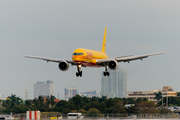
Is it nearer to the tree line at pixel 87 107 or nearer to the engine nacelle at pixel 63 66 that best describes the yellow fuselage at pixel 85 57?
the engine nacelle at pixel 63 66

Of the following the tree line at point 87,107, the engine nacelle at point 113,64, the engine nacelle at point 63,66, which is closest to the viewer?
the engine nacelle at point 113,64

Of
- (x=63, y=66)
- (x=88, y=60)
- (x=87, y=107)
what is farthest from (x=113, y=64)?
(x=87, y=107)

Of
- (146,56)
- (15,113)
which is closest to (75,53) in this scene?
(146,56)

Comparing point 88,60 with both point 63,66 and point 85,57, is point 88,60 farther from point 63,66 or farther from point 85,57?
point 63,66

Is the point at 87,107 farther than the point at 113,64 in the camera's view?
Yes

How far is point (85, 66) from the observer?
8869 centimetres

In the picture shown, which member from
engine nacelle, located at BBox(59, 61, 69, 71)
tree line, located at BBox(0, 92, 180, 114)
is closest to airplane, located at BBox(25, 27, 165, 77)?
engine nacelle, located at BBox(59, 61, 69, 71)

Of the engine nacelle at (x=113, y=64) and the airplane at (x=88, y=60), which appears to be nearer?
the airplane at (x=88, y=60)

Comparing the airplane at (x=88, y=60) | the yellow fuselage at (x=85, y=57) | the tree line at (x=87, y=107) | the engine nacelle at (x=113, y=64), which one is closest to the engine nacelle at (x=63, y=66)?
the airplane at (x=88, y=60)

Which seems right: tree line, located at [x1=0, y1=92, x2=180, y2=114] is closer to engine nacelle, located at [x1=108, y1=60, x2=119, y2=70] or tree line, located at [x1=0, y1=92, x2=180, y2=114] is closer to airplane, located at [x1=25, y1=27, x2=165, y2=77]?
airplane, located at [x1=25, y1=27, x2=165, y2=77]

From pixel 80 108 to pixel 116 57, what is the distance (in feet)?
254

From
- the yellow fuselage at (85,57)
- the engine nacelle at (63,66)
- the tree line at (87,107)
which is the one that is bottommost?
the tree line at (87,107)

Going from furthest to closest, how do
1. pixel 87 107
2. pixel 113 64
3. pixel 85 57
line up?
A: pixel 87 107 → pixel 113 64 → pixel 85 57

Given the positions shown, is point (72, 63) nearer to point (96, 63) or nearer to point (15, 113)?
point (96, 63)
